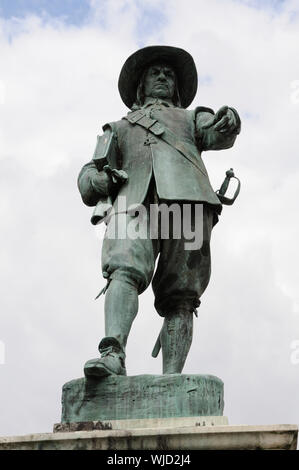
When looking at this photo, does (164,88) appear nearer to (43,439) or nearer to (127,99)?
(127,99)

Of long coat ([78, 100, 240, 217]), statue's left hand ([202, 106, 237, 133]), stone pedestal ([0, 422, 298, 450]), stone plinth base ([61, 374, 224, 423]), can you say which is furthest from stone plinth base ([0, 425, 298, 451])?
statue's left hand ([202, 106, 237, 133])

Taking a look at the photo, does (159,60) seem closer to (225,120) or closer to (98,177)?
(225,120)

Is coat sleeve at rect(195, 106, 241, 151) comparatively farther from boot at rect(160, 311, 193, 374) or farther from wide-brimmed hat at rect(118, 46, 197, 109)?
boot at rect(160, 311, 193, 374)

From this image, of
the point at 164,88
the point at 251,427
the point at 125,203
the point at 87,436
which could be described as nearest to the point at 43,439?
the point at 87,436

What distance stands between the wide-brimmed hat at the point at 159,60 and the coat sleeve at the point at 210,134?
63 cm

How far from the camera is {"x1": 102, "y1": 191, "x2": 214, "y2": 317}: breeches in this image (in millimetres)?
7137

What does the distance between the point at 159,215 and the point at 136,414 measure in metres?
1.94

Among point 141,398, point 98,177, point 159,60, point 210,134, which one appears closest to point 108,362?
point 141,398

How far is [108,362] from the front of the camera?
6.26 m

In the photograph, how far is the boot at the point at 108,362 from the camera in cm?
618

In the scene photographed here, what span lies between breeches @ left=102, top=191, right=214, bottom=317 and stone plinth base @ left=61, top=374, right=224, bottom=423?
106cm

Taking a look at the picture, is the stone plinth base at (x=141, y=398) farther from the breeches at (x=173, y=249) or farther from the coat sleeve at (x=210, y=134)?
the coat sleeve at (x=210, y=134)

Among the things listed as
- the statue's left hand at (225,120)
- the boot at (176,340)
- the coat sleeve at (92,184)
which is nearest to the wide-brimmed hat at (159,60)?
the statue's left hand at (225,120)

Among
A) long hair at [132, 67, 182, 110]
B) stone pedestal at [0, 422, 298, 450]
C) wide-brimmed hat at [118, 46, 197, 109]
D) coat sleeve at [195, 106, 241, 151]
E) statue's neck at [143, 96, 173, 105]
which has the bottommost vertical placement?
stone pedestal at [0, 422, 298, 450]
